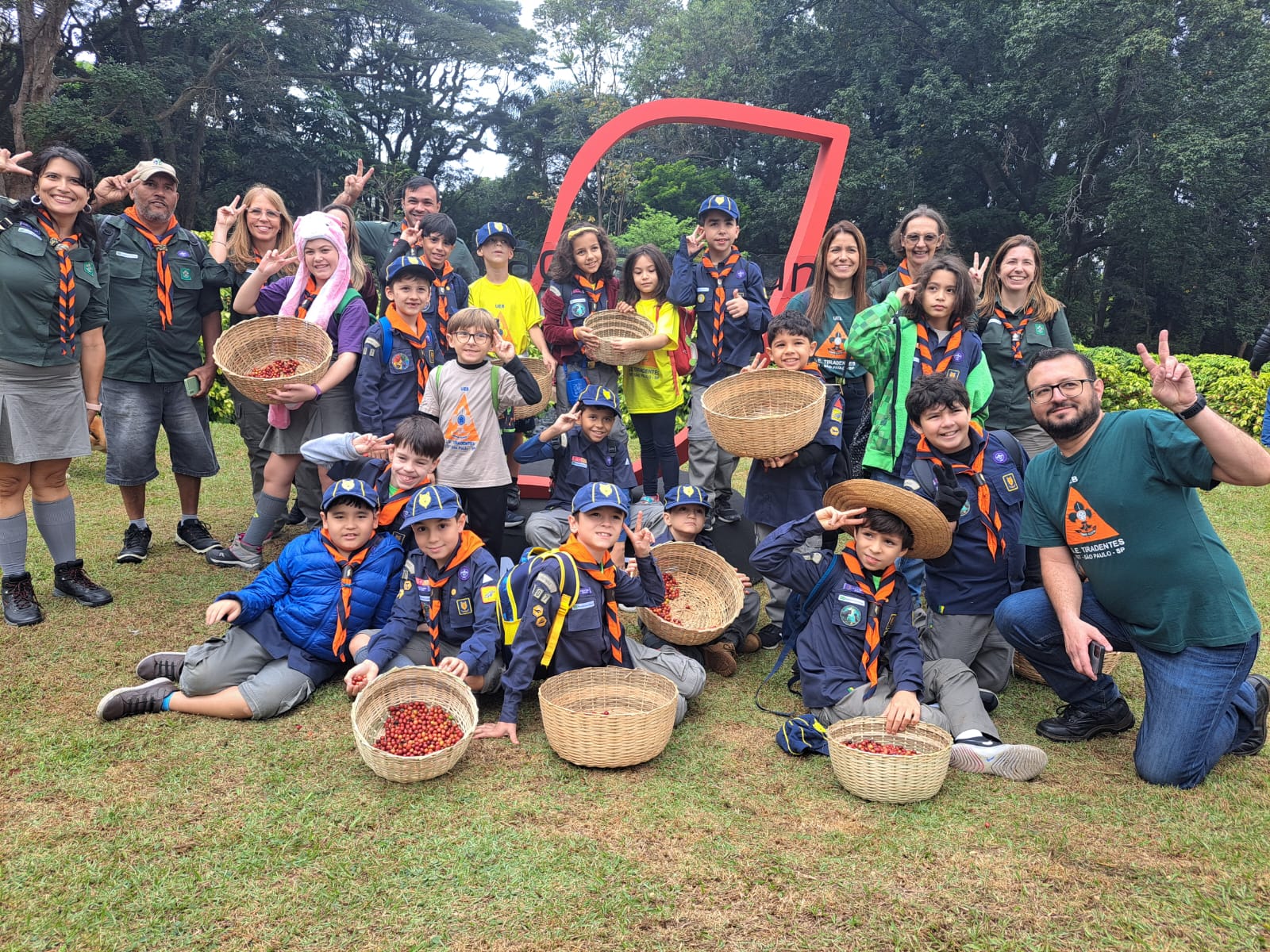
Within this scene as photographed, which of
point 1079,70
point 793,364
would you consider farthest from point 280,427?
point 1079,70

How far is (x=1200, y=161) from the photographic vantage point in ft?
60.0

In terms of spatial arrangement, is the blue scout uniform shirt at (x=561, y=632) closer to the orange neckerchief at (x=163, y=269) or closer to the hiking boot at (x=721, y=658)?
the hiking boot at (x=721, y=658)

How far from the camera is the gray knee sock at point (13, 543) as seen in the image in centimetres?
480

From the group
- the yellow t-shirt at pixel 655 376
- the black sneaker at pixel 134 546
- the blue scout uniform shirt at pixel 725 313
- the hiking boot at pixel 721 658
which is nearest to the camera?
the hiking boot at pixel 721 658

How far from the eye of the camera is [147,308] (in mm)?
5410

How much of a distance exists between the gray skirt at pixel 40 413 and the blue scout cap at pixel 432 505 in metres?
2.21

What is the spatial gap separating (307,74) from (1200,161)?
86.9 feet

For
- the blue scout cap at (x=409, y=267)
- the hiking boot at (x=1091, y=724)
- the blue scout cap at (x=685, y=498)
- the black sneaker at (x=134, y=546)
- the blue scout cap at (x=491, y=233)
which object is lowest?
the black sneaker at (x=134, y=546)

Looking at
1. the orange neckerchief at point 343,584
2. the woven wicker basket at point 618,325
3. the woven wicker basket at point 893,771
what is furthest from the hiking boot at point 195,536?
the woven wicker basket at point 893,771

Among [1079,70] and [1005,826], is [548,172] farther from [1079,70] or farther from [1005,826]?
[1005,826]

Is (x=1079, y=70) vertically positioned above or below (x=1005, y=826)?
above

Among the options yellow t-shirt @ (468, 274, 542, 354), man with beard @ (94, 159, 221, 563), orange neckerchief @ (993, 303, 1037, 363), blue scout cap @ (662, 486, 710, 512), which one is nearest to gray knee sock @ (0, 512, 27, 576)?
man with beard @ (94, 159, 221, 563)

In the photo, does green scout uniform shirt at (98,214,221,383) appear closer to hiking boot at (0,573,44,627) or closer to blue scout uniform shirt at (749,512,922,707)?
hiking boot at (0,573,44,627)

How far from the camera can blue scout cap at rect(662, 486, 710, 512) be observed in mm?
5277
